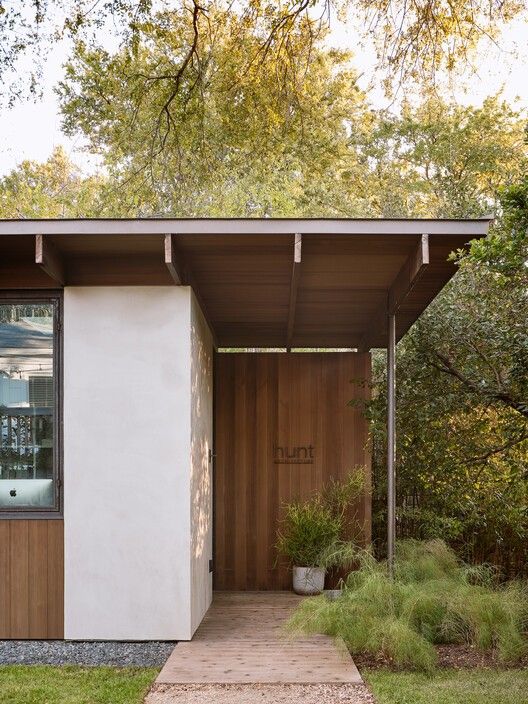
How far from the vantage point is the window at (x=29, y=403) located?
596 cm

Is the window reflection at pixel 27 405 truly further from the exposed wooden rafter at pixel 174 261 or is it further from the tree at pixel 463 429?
the tree at pixel 463 429

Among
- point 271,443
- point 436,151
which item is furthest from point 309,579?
point 436,151

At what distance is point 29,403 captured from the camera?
6000 mm

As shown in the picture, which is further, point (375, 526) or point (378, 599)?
point (375, 526)

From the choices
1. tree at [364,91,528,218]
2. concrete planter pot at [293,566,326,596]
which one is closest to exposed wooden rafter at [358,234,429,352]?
concrete planter pot at [293,566,326,596]

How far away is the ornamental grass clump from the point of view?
539cm

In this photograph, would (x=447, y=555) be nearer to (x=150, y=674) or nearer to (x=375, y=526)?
(x=375, y=526)

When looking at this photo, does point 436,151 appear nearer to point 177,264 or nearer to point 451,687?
point 177,264

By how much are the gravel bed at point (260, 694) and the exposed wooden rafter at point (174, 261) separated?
2624 mm

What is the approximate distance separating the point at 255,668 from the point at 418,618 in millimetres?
1311

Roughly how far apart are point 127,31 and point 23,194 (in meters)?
10.2

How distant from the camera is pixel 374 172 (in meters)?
19.5

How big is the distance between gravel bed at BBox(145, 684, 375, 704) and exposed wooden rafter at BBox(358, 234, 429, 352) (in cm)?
266

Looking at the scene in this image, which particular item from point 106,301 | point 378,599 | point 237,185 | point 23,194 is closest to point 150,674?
point 378,599
